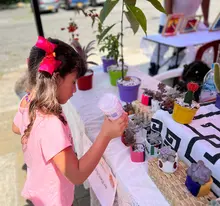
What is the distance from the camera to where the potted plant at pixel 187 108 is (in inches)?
32.0

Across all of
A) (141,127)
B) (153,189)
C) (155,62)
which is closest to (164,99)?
(141,127)

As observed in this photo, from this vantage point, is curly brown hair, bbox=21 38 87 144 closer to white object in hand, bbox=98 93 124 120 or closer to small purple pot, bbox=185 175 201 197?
white object in hand, bbox=98 93 124 120

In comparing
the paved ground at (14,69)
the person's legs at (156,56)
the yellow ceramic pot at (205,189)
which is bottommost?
the paved ground at (14,69)

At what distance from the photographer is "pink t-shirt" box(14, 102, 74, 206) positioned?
0.74 meters

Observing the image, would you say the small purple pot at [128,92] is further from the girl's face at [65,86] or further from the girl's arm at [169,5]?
the girl's arm at [169,5]

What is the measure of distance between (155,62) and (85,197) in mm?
1979

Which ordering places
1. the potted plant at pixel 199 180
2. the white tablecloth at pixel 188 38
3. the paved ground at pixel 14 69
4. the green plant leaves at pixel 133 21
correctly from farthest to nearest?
the white tablecloth at pixel 188 38
the paved ground at pixel 14 69
the green plant leaves at pixel 133 21
the potted plant at pixel 199 180

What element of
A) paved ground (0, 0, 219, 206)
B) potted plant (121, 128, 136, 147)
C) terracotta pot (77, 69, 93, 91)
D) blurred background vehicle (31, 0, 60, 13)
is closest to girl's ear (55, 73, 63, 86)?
potted plant (121, 128, 136, 147)

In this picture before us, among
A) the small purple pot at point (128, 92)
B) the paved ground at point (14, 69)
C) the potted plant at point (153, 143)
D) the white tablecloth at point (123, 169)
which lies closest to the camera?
the white tablecloth at point (123, 169)

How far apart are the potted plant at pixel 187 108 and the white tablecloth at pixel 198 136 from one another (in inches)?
1.0

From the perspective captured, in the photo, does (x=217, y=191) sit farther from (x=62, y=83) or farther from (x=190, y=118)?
(x=62, y=83)

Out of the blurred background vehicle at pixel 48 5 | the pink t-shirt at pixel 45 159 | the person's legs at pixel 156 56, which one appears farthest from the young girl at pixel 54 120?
the blurred background vehicle at pixel 48 5

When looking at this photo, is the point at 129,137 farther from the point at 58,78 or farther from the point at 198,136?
the point at 58,78

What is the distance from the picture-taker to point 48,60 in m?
0.72
